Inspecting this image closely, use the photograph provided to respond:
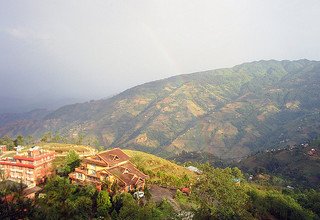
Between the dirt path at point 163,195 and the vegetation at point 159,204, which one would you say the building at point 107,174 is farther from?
the vegetation at point 159,204

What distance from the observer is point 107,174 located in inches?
1831

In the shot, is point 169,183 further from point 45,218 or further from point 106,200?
point 45,218

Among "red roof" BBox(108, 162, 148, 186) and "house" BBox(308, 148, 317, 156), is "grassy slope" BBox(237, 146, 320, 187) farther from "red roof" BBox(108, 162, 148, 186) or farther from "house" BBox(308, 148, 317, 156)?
"red roof" BBox(108, 162, 148, 186)

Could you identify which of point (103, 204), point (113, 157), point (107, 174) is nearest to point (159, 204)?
point (103, 204)

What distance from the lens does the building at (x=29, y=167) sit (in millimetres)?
50500

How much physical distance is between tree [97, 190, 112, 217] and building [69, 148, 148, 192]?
4234 millimetres

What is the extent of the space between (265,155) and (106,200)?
386ft

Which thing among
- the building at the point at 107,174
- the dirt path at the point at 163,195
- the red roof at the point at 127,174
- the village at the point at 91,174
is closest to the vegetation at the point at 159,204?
the dirt path at the point at 163,195

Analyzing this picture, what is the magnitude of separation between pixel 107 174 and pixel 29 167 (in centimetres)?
1315

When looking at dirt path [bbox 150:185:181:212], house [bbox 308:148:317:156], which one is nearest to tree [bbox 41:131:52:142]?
dirt path [bbox 150:185:181:212]

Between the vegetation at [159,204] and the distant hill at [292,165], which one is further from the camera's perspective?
the distant hill at [292,165]

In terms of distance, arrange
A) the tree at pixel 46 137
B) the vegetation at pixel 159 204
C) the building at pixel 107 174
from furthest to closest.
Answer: the tree at pixel 46 137
the building at pixel 107 174
the vegetation at pixel 159 204

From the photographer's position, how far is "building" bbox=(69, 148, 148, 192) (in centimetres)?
4606

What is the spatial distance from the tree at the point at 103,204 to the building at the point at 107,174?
167 inches
